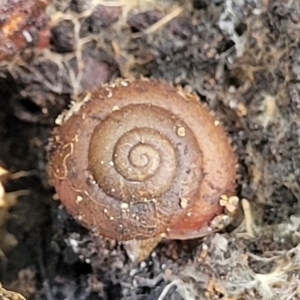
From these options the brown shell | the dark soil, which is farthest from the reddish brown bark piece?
the brown shell

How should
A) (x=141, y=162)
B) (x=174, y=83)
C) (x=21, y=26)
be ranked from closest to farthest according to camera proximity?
(x=141, y=162)
(x=21, y=26)
(x=174, y=83)

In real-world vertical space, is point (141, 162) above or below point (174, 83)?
below

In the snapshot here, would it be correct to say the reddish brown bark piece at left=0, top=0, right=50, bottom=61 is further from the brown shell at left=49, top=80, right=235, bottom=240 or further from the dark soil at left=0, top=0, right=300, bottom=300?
the brown shell at left=49, top=80, right=235, bottom=240

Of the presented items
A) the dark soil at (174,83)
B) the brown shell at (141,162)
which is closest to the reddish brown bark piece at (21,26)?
the dark soil at (174,83)

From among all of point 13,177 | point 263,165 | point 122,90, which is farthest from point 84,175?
point 263,165

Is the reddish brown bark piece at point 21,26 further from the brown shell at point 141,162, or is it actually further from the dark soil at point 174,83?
the brown shell at point 141,162

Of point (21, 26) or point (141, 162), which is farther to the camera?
point (21, 26)
